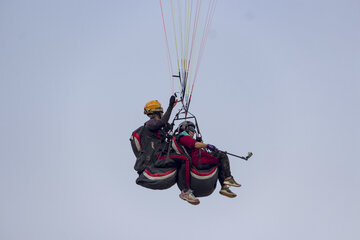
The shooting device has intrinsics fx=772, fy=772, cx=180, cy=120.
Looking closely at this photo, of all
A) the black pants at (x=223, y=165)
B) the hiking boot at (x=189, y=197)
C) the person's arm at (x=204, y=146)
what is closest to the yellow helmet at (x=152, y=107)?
the person's arm at (x=204, y=146)

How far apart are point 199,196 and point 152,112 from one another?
2.30 m

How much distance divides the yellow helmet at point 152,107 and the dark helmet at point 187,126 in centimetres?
69

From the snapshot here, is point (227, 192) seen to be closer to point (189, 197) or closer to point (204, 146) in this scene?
point (189, 197)

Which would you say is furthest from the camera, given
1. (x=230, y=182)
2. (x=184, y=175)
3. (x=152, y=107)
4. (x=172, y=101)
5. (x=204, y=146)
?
(x=152, y=107)

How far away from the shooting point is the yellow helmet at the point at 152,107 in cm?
1847

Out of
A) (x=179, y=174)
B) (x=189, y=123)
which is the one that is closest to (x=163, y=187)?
(x=179, y=174)

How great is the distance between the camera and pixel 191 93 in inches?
726

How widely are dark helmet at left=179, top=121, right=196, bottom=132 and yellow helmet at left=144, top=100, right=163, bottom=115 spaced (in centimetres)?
69

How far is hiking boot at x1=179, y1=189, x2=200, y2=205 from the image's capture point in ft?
58.5

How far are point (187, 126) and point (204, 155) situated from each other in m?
0.81

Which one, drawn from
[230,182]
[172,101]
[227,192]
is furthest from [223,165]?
[172,101]

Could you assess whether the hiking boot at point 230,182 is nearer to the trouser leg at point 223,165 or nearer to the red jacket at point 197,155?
the trouser leg at point 223,165

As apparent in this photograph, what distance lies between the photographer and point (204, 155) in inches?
710

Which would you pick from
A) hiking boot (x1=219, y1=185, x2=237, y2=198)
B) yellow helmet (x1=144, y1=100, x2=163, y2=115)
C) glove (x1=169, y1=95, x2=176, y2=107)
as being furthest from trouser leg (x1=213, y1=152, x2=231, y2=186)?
yellow helmet (x1=144, y1=100, x2=163, y2=115)
